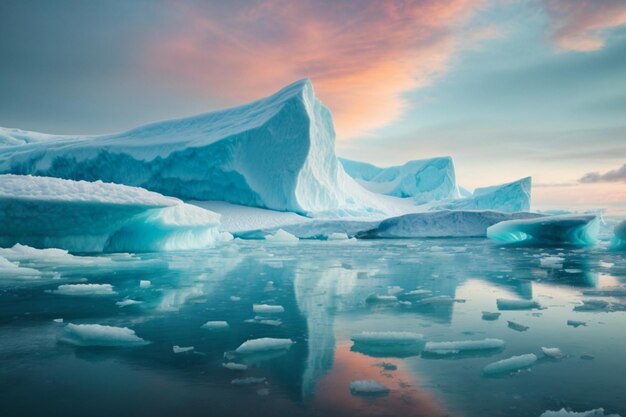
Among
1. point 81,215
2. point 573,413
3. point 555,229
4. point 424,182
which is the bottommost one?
point 573,413

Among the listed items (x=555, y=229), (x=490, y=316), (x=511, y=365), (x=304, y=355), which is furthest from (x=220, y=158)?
(x=511, y=365)

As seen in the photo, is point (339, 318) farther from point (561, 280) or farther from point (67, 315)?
point (561, 280)

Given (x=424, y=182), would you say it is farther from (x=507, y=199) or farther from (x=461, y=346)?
(x=461, y=346)

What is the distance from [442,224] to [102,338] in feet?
49.4

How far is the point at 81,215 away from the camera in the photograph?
8688 mm

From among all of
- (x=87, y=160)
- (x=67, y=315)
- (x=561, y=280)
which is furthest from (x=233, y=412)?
(x=87, y=160)

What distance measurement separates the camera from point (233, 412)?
1.74 meters

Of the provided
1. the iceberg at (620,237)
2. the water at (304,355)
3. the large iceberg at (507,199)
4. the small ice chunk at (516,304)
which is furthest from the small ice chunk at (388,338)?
the large iceberg at (507,199)

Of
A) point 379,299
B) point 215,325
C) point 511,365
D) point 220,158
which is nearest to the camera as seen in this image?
point 511,365

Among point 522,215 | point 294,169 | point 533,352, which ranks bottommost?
point 533,352

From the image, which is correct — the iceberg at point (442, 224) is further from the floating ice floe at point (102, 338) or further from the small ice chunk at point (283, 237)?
the floating ice floe at point (102, 338)

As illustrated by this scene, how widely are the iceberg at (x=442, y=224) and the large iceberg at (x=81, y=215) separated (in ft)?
27.2

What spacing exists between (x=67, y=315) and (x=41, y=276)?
266cm

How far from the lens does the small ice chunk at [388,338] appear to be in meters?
2.73
